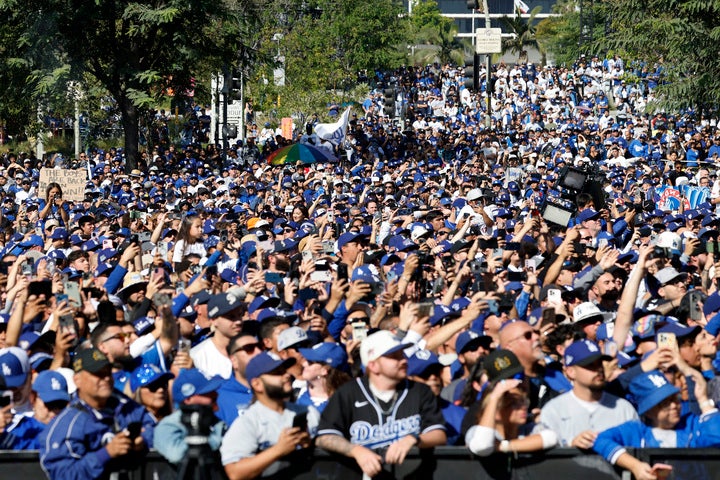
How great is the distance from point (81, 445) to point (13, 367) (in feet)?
4.52

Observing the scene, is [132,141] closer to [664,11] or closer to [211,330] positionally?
[664,11]

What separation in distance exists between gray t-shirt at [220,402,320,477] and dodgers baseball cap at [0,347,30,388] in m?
1.79

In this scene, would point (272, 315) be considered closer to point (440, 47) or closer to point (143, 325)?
point (143, 325)

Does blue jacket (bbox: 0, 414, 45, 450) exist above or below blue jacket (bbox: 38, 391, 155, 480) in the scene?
below

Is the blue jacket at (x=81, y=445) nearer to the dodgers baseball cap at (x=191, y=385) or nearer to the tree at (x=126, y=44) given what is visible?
the dodgers baseball cap at (x=191, y=385)

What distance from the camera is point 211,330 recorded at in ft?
35.6

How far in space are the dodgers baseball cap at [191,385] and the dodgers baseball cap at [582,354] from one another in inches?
77.9

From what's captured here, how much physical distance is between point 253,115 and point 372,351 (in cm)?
5756

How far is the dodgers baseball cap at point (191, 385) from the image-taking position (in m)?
7.34

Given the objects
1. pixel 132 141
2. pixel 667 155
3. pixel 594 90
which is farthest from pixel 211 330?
pixel 594 90

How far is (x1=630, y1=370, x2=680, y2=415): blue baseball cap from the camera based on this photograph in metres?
7.22

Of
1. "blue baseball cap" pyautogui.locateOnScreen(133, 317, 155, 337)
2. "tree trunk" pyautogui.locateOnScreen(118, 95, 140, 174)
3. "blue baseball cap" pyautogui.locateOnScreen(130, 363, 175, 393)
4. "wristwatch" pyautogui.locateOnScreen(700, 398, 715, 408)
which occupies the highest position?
"blue baseball cap" pyautogui.locateOnScreen(130, 363, 175, 393)

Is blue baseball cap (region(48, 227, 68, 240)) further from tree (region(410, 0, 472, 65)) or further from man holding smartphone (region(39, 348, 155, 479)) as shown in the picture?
tree (region(410, 0, 472, 65))

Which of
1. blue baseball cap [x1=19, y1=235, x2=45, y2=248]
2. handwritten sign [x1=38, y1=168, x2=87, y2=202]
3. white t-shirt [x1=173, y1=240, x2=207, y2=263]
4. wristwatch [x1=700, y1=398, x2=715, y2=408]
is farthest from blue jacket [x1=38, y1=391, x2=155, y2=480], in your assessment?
handwritten sign [x1=38, y1=168, x2=87, y2=202]
